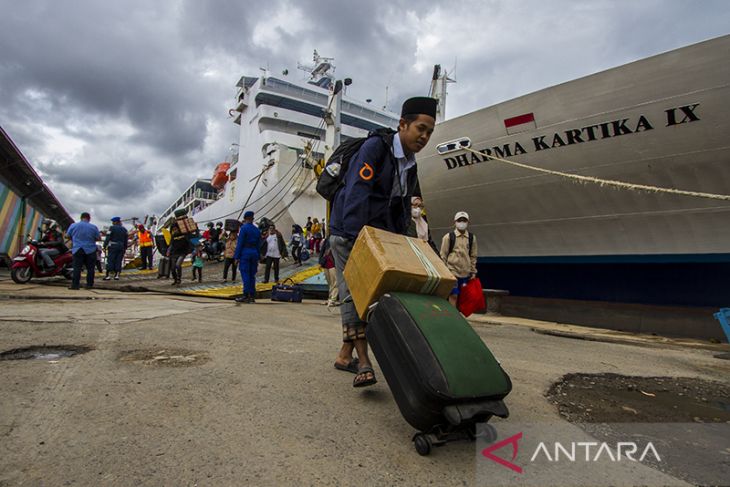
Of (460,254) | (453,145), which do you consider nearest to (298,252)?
(453,145)

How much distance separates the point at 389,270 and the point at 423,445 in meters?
0.64

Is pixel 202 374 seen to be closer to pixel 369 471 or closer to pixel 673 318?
pixel 369 471

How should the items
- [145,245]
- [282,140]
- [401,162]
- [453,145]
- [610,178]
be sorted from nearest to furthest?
[401,162], [610,178], [453,145], [145,245], [282,140]

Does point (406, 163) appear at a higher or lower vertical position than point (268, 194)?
lower

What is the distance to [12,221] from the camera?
1239 cm

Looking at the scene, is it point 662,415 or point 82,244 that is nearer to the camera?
point 662,415

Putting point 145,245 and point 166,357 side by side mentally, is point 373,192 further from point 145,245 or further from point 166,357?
point 145,245

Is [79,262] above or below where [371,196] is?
below

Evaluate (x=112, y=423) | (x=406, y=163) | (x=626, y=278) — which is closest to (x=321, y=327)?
(x=406, y=163)

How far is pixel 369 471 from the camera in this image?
119 cm

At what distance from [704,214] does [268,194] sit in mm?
16964

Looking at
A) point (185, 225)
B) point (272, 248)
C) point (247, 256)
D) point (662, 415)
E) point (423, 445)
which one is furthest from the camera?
point (272, 248)

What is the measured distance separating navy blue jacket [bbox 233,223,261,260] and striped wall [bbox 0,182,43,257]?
34.4 feet

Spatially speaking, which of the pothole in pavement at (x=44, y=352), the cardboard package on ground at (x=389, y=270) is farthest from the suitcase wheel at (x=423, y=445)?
the pothole in pavement at (x=44, y=352)
